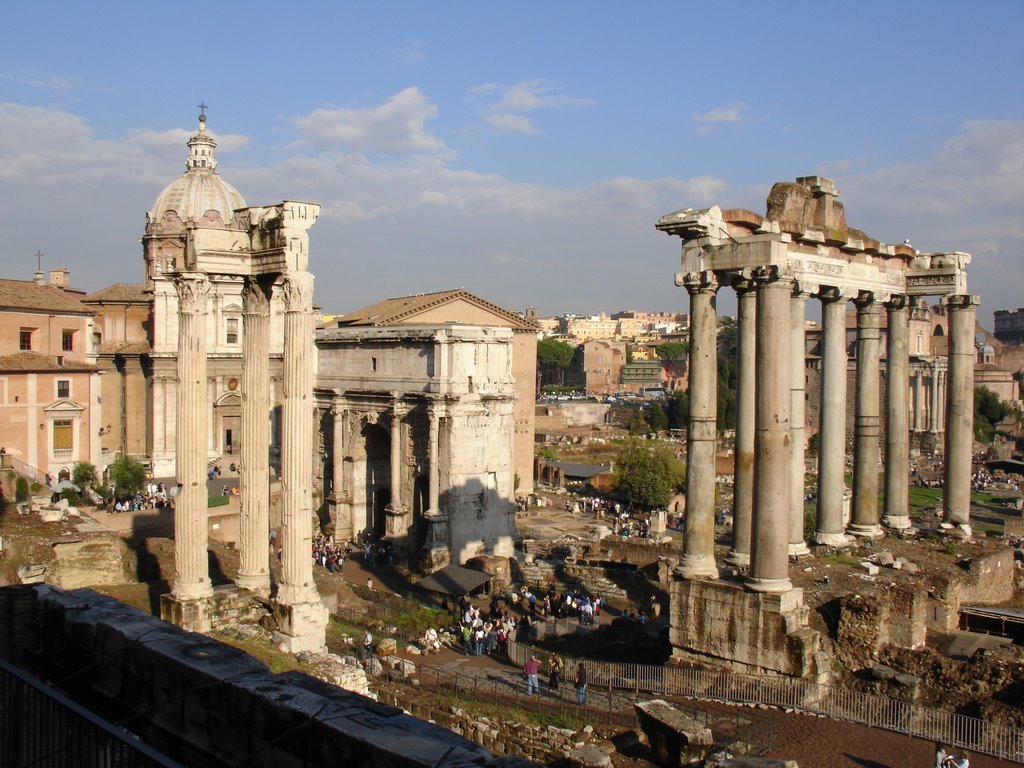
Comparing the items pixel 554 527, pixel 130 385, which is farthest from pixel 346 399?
pixel 554 527

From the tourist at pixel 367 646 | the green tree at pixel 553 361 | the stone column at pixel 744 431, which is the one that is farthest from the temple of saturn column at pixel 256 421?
the green tree at pixel 553 361

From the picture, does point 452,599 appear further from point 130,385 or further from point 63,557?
point 130,385

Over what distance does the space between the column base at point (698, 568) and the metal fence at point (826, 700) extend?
142 centimetres

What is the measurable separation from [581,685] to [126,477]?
23.6 meters

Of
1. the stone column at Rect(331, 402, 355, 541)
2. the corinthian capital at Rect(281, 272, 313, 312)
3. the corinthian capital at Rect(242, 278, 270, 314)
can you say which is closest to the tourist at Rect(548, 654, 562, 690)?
the corinthian capital at Rect(281, 272, 313, 312)

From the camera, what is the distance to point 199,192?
44.8 m

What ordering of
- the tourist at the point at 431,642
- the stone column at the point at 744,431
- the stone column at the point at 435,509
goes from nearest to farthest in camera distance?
the stone column at the point at 744,431, the tourist at the point at 431,642, the stone column at the point at 435,509

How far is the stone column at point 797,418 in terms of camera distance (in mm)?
16797

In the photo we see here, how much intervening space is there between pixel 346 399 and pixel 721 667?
24.8 metres

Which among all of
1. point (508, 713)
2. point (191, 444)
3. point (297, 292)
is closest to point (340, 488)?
point (191, 444)

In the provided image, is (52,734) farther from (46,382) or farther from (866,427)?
(46,382)

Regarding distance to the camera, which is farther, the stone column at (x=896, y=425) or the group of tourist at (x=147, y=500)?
the group of tourist at (x=147, y=500)

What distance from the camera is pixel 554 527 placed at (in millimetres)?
45938

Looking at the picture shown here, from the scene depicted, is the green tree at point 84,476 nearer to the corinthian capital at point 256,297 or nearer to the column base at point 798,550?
the corinthian capital at point 256,297
